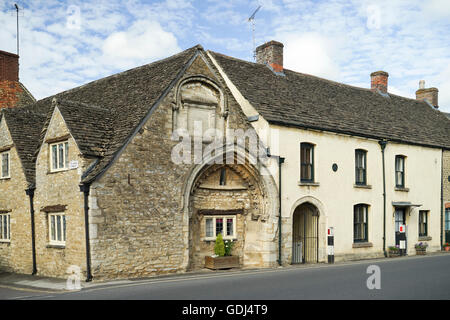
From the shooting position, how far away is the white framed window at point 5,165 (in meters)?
20.0

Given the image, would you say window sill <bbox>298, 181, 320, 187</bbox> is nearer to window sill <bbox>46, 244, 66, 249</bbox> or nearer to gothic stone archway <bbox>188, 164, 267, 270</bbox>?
gothic stone archway <bbox>188, 164, 267, 270</bbox>

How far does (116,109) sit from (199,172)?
4.27 metres

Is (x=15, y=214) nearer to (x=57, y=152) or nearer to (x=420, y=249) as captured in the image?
(x=57, y=152)

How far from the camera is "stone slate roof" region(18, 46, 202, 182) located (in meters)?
16.2

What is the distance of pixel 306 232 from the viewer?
21.8 meters

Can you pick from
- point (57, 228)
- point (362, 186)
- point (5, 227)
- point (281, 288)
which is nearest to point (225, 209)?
point (57, 228)

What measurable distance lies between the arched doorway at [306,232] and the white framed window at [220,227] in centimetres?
345

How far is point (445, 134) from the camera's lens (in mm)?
29234

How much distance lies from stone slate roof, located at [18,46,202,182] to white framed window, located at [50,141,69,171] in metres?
0.94

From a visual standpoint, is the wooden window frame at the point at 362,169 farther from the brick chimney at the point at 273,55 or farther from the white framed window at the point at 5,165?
the white framed window at the point at 5,165

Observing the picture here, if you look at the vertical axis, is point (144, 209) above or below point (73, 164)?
below
